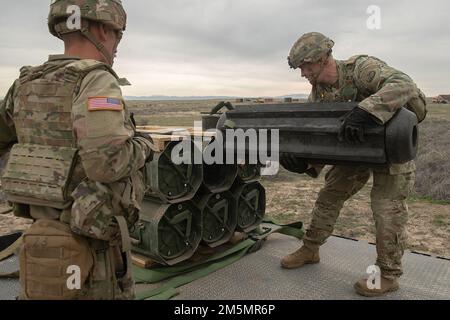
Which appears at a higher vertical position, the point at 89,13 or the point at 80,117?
the point at 89,13

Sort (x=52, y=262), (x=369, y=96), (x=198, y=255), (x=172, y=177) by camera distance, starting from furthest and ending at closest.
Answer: (x=198, y=255) < (x=172, y=177) < (x=369, y=96) < (x=52, y=262)

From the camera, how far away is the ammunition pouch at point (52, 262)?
203cm

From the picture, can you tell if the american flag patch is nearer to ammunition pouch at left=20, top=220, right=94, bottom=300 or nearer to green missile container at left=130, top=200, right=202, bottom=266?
ammunition pouch at left=20, top=220, right=94, bottom=300

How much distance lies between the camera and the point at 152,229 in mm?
3881

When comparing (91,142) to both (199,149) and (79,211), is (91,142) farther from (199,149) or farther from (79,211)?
(199,149)

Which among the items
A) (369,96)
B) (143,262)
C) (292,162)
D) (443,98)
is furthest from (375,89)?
(443,98)

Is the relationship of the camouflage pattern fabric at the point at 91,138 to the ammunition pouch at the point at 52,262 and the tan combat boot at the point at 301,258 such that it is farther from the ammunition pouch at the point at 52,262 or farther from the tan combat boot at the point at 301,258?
the tan combat boot at the point at 301,258

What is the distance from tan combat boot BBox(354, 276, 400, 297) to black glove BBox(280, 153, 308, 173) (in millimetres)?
1183

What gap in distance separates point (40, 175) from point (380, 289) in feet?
9.94

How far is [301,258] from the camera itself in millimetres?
4273

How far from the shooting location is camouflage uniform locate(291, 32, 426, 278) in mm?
3168

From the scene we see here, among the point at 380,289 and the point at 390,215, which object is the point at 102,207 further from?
the point at 380,289
